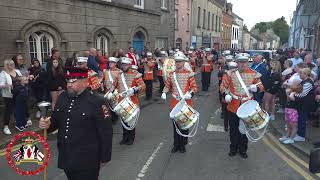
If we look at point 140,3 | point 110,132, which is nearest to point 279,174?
point 110,132

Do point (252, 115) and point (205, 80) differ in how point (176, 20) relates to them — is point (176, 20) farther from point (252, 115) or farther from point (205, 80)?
point (252, 115)

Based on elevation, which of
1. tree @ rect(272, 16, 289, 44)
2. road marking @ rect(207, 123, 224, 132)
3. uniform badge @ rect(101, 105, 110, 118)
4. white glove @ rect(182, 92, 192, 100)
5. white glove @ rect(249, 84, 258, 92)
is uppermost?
tree @ rect(272, 16, 289, 44)

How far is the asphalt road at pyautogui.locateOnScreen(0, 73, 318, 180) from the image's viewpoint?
6574mm

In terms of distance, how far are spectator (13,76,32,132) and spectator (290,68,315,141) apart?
6.33 m

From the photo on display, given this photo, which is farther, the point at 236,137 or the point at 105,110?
the point at 236,137

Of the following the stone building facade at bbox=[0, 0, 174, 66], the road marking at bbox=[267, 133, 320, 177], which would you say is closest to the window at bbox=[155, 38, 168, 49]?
the stone building facade at bbox=[0, 0, 174, 66]

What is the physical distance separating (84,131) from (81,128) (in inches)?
1.9

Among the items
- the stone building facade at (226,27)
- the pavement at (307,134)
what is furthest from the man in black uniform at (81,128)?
the stone building facade at (226,27)

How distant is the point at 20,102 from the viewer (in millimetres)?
9359

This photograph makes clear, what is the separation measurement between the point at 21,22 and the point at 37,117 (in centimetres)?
425

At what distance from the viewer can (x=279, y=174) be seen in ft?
22.0

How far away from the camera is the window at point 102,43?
18.9 meters

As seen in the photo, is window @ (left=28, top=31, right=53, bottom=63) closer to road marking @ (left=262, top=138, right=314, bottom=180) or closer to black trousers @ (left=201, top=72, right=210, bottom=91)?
black trousers @ (left=201, top=72, right=210, bottom=91)

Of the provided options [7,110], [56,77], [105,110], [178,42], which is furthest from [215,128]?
[178,42]
